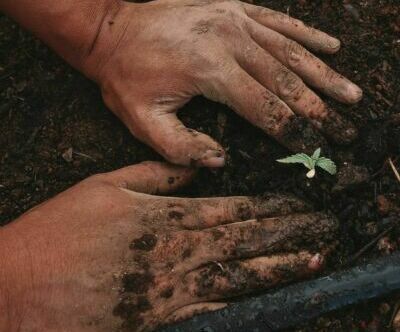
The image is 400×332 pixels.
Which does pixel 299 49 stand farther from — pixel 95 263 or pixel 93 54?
pixel 95 263

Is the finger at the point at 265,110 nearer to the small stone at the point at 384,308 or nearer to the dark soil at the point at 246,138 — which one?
the dark soil at the point at 246,138

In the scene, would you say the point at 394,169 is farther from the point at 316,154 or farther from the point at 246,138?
the point at 246,138

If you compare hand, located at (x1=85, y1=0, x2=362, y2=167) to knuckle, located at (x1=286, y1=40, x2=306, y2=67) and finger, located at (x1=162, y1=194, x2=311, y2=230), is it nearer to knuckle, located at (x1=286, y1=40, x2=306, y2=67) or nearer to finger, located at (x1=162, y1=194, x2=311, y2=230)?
knuckle, located at (x1=286, y1=40, x2=306, y2=67)

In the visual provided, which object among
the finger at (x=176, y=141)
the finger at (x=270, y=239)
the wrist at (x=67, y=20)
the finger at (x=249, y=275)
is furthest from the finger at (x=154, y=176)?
the wrist at (x=67, y=20)

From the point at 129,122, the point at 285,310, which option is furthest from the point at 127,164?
the point at 285,310

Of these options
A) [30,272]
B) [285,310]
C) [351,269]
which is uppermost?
[351,269]

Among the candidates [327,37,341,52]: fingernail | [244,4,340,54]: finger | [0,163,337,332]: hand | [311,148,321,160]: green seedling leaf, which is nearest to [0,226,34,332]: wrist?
[0,163,337,332]: hand
